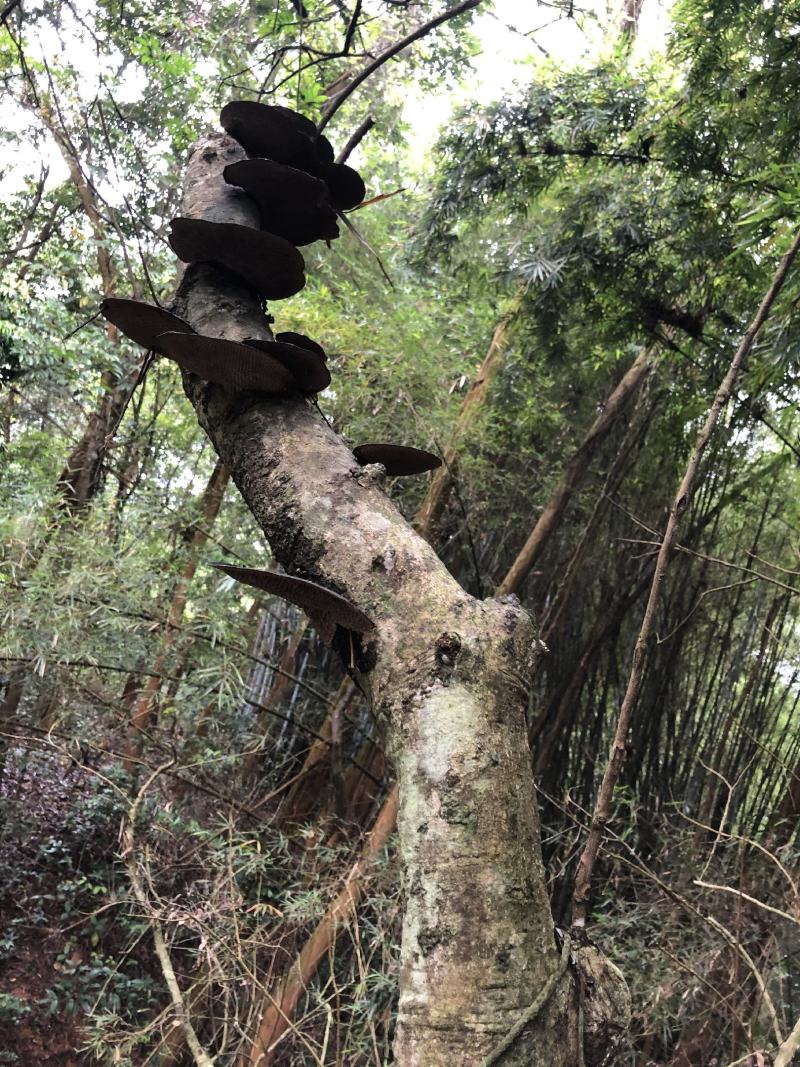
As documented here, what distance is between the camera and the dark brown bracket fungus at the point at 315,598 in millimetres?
561

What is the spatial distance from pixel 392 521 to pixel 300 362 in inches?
8.7

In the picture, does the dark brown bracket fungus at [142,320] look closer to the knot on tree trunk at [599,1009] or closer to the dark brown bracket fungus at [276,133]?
the dark brown bracket fungus at [276,133]

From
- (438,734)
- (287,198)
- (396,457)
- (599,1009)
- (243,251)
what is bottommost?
(599,1009)

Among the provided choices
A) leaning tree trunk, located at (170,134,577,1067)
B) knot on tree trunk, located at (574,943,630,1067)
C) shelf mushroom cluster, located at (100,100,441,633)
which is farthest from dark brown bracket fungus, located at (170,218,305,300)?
knot on tree trunk, located at (574,943,630,1067)

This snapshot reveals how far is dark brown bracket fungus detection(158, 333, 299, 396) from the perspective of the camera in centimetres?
72

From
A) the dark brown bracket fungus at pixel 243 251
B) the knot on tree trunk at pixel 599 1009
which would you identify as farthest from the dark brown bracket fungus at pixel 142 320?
the knot on tree trunk at pixel 599 1009

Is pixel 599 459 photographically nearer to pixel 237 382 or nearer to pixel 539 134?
pixel 539 134

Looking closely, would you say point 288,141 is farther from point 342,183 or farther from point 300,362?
point 300,362

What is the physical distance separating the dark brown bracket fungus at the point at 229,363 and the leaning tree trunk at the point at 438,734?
0.02 m

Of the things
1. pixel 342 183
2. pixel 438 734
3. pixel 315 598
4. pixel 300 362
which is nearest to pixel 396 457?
pixel 300 362

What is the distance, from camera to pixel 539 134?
7.94 ft

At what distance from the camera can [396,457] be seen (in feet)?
2.70

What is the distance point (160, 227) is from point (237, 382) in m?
3.72

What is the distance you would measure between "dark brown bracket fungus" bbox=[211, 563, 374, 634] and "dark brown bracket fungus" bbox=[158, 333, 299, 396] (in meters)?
0.23
